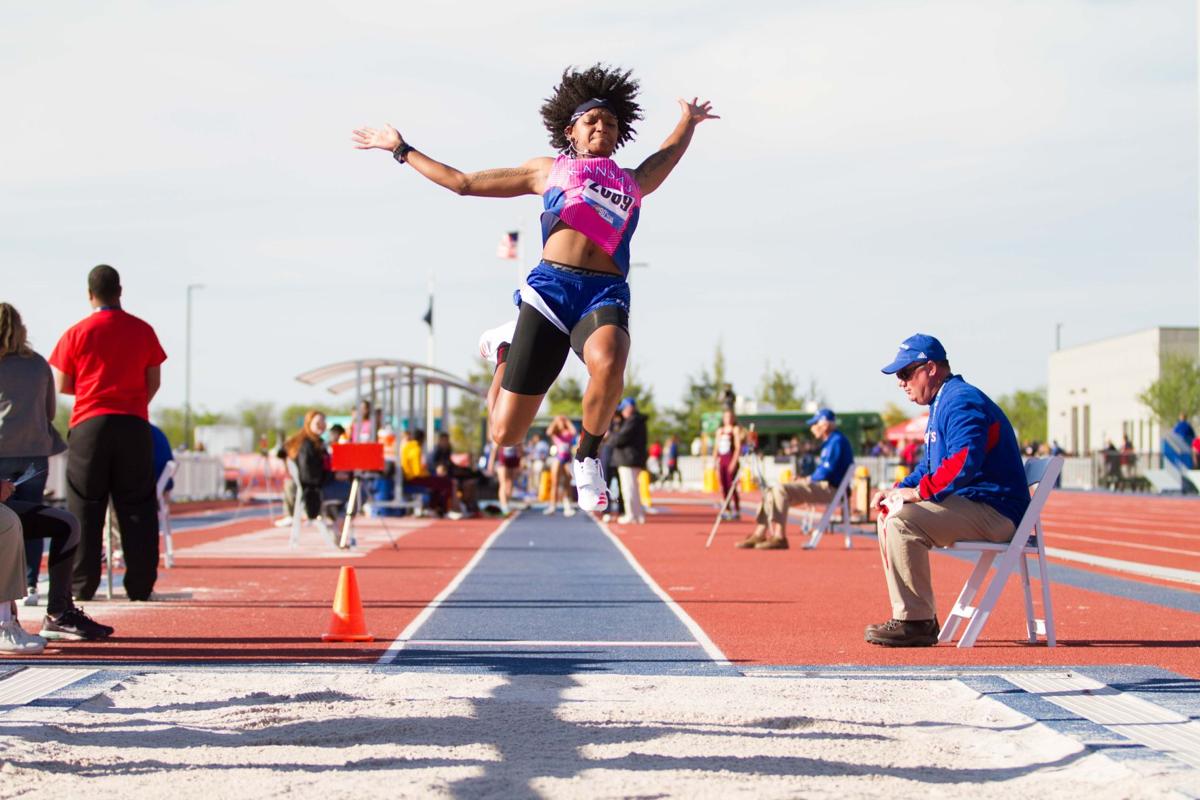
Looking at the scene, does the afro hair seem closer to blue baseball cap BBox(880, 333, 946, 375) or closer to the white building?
blue baseball cap BBox(880, 333, 946, 375)

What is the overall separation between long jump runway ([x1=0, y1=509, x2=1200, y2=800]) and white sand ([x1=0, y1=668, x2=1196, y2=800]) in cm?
1

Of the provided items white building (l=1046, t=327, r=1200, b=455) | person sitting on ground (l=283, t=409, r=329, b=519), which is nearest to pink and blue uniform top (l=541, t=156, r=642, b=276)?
person sitting on ground (l=283, t=409, r=329, b=519)

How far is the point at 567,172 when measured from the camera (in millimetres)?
6020

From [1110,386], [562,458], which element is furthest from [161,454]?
[1110,386]

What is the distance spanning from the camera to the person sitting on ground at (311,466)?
16703 millimetres

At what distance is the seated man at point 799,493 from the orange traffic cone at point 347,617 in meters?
8.91

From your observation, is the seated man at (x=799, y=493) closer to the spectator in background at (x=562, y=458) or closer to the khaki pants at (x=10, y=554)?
the spectator in background at (x=562, y=458)

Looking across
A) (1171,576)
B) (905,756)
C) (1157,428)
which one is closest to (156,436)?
(1171,576)

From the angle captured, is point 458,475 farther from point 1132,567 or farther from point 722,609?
point 722,609

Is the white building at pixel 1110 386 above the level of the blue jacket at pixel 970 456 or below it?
above

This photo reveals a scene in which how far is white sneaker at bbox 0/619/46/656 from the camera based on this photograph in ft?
23.4

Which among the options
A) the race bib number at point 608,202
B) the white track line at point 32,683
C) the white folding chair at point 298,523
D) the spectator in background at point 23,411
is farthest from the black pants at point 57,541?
the white folding chair at point 298,523

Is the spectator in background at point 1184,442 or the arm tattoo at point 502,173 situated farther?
the spectator in background at point 1184,442

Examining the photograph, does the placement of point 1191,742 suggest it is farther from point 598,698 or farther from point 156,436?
point 156,436
